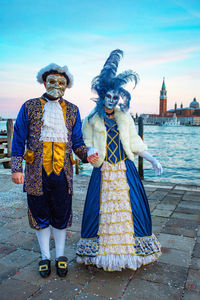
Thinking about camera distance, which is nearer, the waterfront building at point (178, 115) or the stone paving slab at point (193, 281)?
the stone paving slab at point (193, 281)

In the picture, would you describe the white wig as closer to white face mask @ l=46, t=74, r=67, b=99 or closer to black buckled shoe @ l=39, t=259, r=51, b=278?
white face mask @ l=46, t=74, r=67, b=99

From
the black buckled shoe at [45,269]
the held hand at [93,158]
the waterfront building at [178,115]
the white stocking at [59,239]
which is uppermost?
the waterfront building at [178,115]

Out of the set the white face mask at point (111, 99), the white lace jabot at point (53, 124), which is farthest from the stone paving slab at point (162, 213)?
the white lace jabot at point (53, 124)

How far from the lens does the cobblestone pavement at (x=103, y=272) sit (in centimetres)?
219

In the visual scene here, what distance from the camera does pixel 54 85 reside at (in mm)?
2387

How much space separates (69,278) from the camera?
2406 mm

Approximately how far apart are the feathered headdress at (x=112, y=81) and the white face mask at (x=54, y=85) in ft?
1.22

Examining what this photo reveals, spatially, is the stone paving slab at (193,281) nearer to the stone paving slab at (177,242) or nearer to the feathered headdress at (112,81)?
the stone paving slab at (177,242)

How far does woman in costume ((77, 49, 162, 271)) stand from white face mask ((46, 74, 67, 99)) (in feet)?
1.27

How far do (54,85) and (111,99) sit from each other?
0.53 meters

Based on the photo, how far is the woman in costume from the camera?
245 cm

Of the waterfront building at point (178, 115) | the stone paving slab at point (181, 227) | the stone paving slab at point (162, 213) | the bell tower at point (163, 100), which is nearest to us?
the stone paving slab at point (181, 227)

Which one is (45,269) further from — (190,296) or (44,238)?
(190,296)

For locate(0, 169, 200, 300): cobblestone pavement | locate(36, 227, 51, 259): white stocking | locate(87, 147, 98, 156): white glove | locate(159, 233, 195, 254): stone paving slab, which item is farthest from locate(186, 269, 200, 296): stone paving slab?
locate(87, 147, 98, 156): white glove
